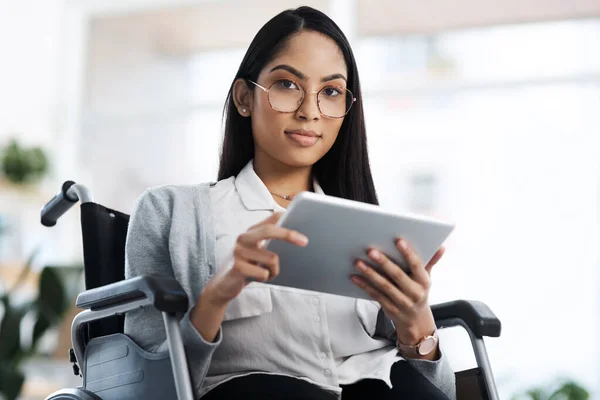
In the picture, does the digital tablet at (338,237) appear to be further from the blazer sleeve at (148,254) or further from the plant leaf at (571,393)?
the plant leaf at (571,393)

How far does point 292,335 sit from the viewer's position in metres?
1.26

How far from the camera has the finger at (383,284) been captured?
3.60ft

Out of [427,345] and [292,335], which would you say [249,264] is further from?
[427,345]

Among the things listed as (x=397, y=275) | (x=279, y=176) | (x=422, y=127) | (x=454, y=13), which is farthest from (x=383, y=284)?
(x=454, y=13)

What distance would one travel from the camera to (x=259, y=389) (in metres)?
1.15

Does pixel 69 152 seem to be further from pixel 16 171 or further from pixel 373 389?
pixel 373 389

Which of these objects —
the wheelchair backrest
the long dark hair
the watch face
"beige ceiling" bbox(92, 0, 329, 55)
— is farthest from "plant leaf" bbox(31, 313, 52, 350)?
the watch face

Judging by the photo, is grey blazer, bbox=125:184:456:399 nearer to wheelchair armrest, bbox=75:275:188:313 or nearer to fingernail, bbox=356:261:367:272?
wheelchair armrest, bbox=75:275:188:313

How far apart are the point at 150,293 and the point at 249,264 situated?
147mm

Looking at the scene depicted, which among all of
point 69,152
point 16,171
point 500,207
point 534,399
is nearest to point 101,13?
point 69,152

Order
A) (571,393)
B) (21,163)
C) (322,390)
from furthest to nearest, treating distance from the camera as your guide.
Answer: (21,163)
(571,393)
(322,390)

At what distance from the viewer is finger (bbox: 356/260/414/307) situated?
1.10m

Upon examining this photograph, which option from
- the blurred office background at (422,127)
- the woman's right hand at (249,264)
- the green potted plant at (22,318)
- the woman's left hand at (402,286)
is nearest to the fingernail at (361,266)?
the woman's left hand at (402,286)

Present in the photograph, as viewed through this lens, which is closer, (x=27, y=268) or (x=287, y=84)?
(x=287, y=84)
